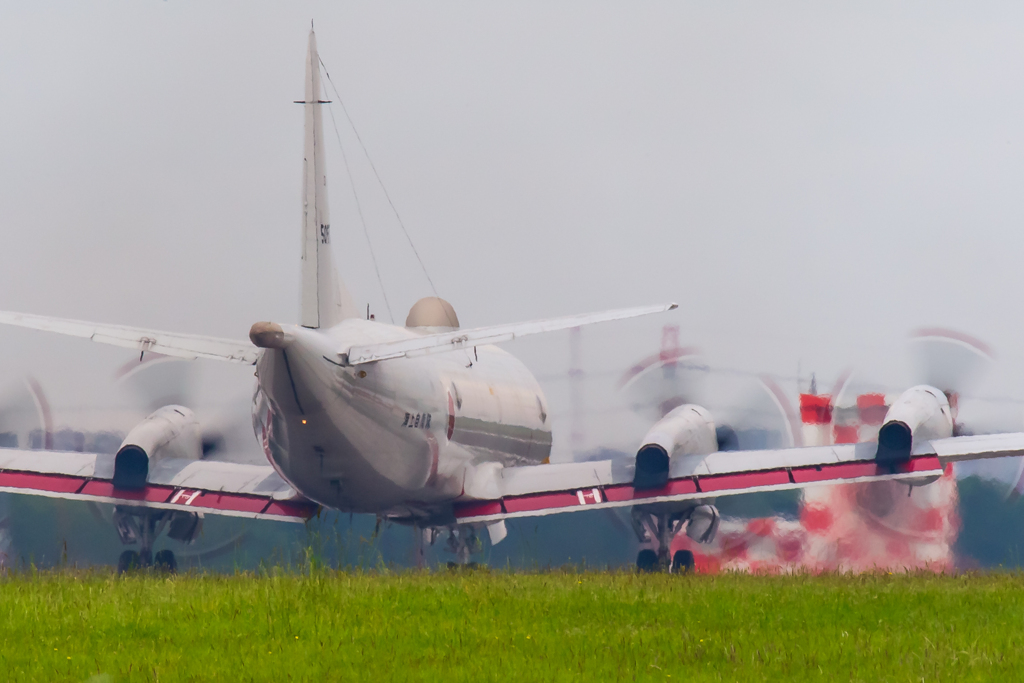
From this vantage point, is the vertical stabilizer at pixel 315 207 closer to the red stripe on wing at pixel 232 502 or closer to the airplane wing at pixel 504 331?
the airplane wing at pixel 504 331

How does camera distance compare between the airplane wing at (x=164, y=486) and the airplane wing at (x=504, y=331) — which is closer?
the airplane wing at (x=504, y=331)

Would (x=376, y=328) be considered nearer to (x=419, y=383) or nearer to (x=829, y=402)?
(x=419, y=383)

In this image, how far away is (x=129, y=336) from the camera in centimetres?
1580

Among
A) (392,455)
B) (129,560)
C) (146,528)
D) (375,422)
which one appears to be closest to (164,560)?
(129,560)

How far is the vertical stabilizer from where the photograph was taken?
67.9 ft

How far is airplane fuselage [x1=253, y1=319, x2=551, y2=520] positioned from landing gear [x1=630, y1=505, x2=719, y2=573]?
10.7 ft

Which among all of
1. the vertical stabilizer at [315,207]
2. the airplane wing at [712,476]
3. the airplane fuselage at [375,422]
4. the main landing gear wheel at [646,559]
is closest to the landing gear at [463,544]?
the airplane fuselage at [375,422]

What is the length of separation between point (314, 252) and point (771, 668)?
44.7ft

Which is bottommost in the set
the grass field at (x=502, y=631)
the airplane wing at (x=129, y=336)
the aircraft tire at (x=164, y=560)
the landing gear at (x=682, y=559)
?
the landing gear at (x=682, y=559)

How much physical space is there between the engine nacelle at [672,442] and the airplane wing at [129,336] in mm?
9061

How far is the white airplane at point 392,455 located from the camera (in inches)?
730

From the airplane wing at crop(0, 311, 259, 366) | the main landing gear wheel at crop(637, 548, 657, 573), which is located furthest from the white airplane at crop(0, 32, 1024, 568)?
the airplane wing at crop(0, 311, 259, 366)

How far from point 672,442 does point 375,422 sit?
6.32 m

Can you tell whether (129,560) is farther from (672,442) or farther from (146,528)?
(672,442)
